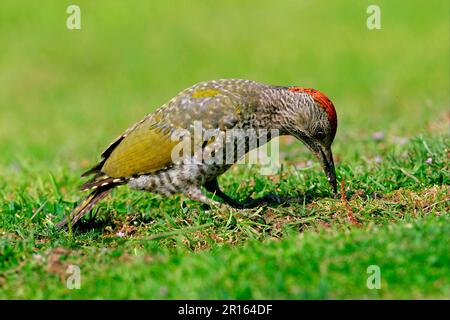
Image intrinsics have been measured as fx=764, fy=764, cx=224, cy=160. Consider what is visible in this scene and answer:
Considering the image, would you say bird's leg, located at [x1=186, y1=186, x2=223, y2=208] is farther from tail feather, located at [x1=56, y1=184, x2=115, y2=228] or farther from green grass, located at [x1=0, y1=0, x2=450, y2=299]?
tail feather, located at [x1=56, y1=184, x2=115, y2=228]

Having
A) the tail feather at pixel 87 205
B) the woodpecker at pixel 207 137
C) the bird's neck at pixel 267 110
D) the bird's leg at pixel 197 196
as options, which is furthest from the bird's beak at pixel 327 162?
the tail feather at pixel 87 205

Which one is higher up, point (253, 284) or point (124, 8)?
point (124, 8)

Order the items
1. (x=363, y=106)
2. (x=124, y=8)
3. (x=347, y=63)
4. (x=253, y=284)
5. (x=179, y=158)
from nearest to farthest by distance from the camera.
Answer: (x=253, y=284), (x=179, y=158), (x=363, y=106), (x=347, y=63), (x=124, y=8)

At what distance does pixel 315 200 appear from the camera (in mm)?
6625

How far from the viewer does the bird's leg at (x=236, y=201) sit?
6.89m

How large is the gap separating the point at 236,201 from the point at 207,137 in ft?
2.88

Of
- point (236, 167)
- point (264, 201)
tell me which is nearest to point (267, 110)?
point (264, 201)

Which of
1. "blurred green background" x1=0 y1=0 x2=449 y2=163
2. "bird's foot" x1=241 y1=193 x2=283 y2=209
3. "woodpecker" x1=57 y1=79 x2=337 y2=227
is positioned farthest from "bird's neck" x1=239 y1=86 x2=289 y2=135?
"blurred green background" x1=0 y1=0 x2=449 y2=163

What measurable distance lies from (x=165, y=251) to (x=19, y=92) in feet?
37.6

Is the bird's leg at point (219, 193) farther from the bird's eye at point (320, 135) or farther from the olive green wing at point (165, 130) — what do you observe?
the bird's eye at point (320, 135)

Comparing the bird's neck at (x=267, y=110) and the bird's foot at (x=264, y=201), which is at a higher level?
the bird's neck at (x=267, y=110)
